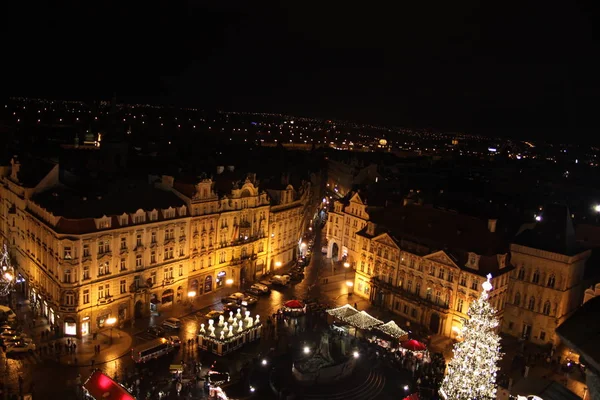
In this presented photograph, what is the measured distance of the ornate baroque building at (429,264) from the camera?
53719 mm

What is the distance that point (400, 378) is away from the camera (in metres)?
44.3

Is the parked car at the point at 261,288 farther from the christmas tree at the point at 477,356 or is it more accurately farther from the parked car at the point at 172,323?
the christmas tree at the point at 477,356

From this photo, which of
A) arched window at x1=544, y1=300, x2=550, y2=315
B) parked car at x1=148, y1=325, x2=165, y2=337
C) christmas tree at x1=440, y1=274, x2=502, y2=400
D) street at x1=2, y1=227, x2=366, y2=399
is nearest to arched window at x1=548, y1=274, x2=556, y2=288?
arched window at x1=544, y1=300, x2=550, y2=315

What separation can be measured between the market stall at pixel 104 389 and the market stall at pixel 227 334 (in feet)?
43.6

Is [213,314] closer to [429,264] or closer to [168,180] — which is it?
[168,180]

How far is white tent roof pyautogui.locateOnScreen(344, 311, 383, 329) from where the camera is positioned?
167ft

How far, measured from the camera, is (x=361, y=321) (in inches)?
2030

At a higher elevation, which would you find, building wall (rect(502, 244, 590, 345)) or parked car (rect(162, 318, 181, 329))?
building wall (rect(502, 244, 590, 345))

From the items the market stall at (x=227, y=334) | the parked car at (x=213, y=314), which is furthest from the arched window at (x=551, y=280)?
the parked car at (x=213, y=314)

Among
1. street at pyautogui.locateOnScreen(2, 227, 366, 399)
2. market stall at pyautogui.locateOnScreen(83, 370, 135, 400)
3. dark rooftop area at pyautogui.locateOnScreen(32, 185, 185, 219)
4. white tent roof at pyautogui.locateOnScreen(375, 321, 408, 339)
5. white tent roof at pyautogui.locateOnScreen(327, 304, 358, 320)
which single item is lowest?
street at pyautogui.locateOnScreen(2, 227, 366, 399)

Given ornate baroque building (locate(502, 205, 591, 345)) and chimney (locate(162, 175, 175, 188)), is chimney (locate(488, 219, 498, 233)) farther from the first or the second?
chimney (locate(162, 175, 175, 188))

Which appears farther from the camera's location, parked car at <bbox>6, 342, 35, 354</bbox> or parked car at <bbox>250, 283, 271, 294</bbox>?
parked car at <bbox>250, 283, 271, 294</bbox>

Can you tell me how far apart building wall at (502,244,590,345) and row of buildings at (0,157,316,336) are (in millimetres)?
32790

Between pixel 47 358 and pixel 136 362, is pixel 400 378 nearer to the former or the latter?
pixel 136 362
